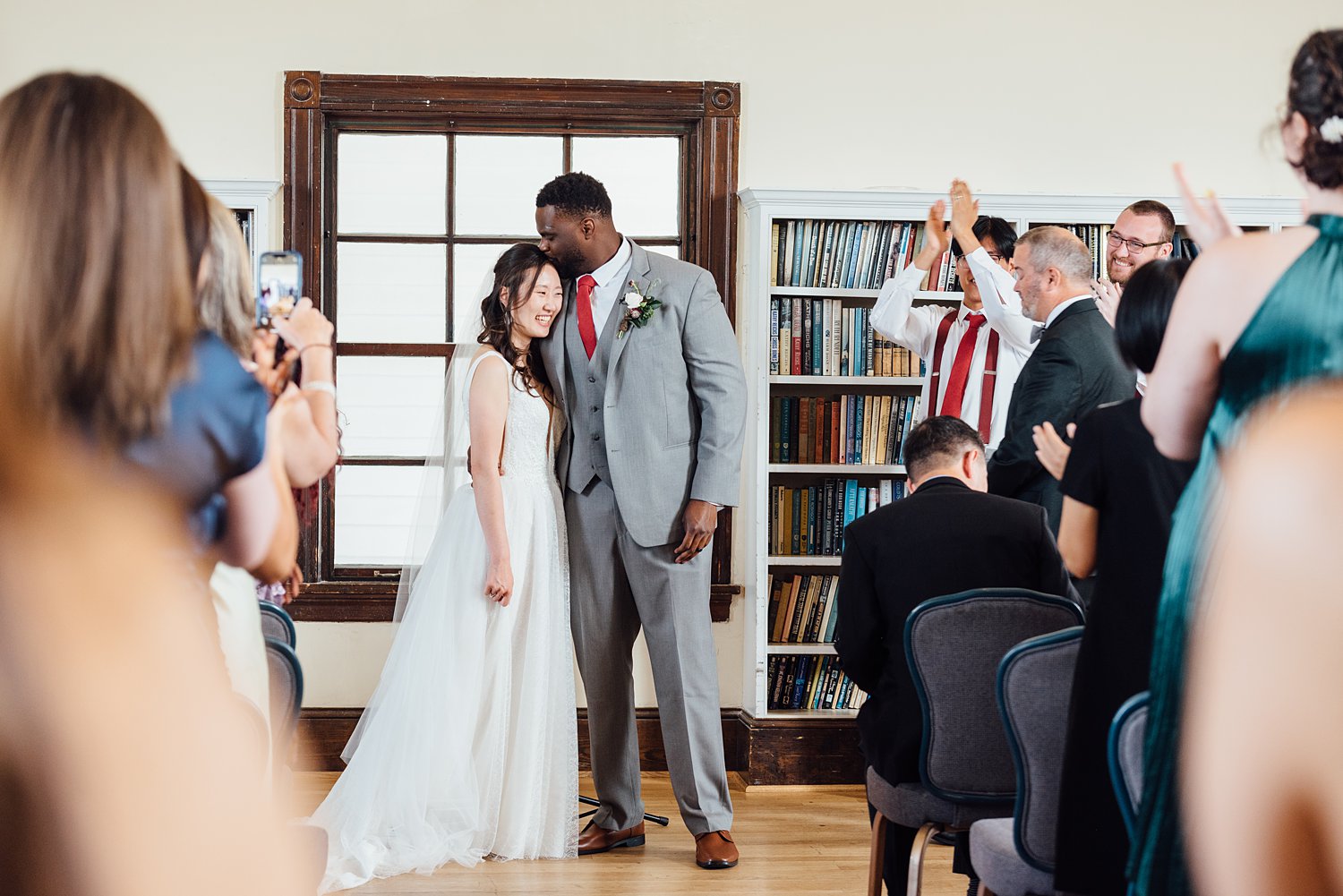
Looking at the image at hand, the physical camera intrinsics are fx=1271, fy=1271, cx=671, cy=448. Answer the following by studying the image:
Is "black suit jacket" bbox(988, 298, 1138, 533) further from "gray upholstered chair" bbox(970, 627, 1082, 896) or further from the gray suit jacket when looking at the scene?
"gray upholstered chair" bbox(970, 627, 1082, 896)

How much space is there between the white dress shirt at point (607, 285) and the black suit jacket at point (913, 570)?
1.41 metres

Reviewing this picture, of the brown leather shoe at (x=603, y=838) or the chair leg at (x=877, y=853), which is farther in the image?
the brown leather shoe at (x=603, y=838)

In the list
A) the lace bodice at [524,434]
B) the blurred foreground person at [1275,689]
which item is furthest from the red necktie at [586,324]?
the blurred foreground person at [1275,689]

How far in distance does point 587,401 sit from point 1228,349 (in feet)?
8.99

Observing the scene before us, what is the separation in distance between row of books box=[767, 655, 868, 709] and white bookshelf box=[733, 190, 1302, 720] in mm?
57

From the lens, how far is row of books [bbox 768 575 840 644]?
4875 mm

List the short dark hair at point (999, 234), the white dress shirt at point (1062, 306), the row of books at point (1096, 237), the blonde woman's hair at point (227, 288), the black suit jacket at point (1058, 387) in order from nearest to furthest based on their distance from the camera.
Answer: the blonde woman's hair at point (227, 288), the black suit jacket at point (1058, 387), the white dress shirt at point (1062, 306), the short dark hair at point (999, 234), the row of books at point (1096, 237)

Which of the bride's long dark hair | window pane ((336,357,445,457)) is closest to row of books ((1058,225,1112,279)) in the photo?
the bride's long dark hair

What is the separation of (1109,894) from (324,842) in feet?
4.19

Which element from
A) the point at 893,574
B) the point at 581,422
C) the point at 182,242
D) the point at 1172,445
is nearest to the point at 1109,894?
the point at 1172,445

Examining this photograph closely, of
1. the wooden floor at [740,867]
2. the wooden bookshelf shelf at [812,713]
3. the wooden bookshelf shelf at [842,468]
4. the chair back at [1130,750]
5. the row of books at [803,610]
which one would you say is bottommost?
the wooden floor at [740,867]

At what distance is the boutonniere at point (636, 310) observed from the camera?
3.85m

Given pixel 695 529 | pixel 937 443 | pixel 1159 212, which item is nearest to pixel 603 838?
pixel 695 529

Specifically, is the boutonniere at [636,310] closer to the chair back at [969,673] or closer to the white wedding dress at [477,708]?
the white wedding dress at [477,708]
